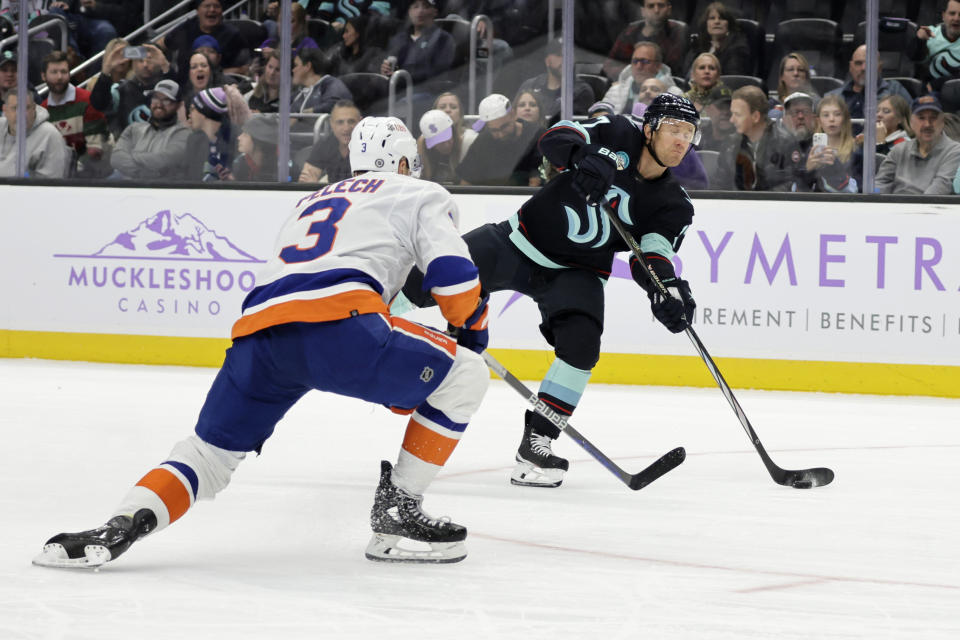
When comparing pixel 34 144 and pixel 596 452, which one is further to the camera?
pixel 34 144

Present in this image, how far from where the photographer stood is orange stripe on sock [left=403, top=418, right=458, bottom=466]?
8.47ft

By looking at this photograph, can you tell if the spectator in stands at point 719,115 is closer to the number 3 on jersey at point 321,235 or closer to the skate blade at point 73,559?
the number 3 on jersey at point 321,235

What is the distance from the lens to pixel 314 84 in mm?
6062

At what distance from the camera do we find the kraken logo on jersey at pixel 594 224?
3.68 m

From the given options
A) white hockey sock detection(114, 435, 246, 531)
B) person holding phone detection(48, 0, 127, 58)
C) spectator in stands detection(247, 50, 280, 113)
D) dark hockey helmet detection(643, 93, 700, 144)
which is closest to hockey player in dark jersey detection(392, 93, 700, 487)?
dark hockey helmet detection(643, 93, 700, 144)

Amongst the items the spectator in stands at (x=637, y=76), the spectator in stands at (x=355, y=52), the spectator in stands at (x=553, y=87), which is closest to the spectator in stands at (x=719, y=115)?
the spectator in stands at (x=637, y=76)

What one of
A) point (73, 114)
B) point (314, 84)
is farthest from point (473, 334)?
point (73, 114)

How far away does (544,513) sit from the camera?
3.13 meters

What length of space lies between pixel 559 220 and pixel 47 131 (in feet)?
11.9

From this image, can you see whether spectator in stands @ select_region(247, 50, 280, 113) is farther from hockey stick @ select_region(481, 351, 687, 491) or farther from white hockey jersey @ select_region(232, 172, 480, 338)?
white hockey jersey @ select_region(232, 172, 480, 338)

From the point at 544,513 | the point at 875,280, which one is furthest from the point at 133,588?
the point at 875,280

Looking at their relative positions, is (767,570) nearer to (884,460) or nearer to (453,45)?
(884,460)

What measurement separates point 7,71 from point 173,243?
1249 mm

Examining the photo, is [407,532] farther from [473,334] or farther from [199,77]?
[199,77]
